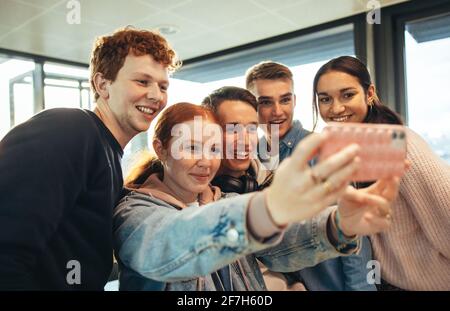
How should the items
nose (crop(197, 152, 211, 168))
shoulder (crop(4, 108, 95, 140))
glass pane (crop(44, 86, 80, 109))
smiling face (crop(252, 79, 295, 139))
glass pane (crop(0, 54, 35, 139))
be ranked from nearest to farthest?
shoulder (crop(4, 108, 95, 140)) → nose (crop(197, 152, 211, 168)) → smiling face (crop(252, 79, 295, 139)) → glass pane (crop(44, 86, 80, 109)) → glass pane (crop(0, 54, 35, 139))

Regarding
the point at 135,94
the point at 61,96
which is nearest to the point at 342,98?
the point at 135,94

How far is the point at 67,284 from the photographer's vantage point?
0.67m

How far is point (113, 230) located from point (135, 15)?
2.11 m

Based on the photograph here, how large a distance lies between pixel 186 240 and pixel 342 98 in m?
0.77

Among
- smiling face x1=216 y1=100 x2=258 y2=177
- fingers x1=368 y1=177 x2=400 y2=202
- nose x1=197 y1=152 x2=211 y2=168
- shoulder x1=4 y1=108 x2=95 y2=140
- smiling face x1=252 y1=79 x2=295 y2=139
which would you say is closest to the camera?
fingers x1=368 y1=177 x2=400 y2=202

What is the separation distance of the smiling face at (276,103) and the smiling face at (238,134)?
Result: 198 mm

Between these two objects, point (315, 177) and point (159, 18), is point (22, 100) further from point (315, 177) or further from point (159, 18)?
point (315, 177)

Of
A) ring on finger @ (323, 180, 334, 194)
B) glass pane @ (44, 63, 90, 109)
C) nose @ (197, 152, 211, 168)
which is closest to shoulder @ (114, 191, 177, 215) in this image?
nose @ (197, 152, 211, 168)

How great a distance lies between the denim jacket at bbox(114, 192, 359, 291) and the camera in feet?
1.58

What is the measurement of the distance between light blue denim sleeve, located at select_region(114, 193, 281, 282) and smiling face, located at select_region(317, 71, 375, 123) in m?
0.67

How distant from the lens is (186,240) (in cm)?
52

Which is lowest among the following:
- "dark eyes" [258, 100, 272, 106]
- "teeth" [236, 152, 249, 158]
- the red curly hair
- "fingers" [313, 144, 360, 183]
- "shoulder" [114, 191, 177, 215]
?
"shoulder" [114, 191, 177, 215]

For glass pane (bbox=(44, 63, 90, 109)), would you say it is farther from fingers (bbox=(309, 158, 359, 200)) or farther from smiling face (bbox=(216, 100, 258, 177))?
fingers (bbox=(309, 158, 359, 200))

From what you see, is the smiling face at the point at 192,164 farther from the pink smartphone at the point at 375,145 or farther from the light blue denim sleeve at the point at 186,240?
the pink smartphone at the point at 375,145
